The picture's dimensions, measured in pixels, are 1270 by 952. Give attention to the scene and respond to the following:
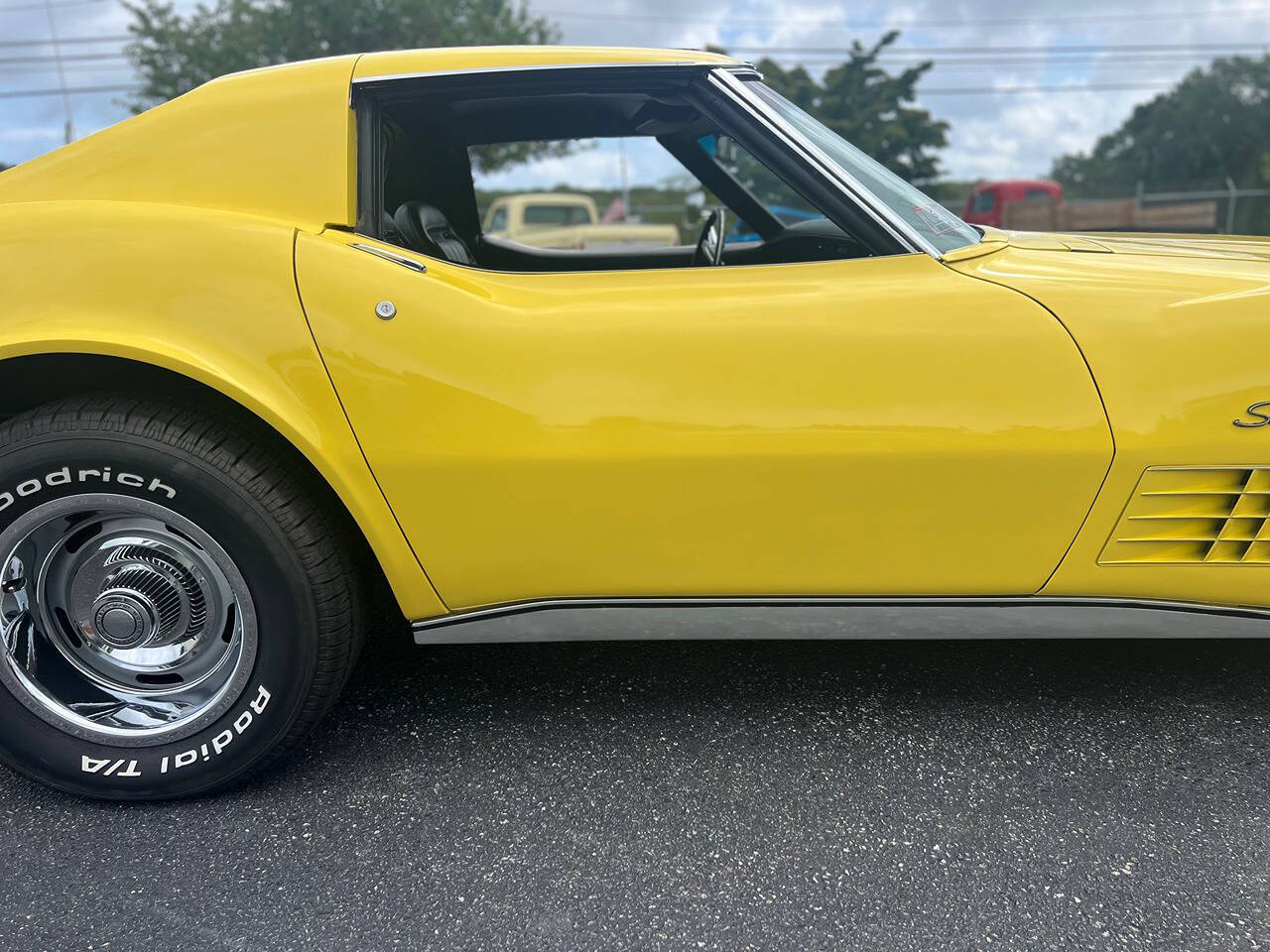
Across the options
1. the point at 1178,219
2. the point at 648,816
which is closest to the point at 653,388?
the point at 648,816

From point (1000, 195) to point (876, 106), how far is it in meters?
8.93

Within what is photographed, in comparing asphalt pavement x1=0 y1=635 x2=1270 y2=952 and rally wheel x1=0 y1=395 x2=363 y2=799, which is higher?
rally wheel x1=0 y1=395 x2=363 y2=799

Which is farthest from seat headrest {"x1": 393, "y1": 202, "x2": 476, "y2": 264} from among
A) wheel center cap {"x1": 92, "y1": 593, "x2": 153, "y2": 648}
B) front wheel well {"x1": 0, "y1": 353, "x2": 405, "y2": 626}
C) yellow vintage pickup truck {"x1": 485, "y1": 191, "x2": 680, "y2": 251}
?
yellow vintage pickup truck {"x1": 485, "y1": 191, "x2": 680, "y2": 251}

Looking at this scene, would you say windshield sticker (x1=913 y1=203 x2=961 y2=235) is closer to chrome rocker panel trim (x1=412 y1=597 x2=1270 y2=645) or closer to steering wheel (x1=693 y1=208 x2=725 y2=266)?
steering wheel (x1=693 y1=208 x2=725 y2=266)

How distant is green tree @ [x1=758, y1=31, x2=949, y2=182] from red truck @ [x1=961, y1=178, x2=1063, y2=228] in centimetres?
462

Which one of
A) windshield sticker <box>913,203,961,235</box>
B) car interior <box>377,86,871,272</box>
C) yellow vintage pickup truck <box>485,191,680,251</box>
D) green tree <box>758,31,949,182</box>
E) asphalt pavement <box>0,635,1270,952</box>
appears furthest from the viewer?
green tree <box>758,31,949,182</box>

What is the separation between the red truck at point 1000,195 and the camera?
21703mm

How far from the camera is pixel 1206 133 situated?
4131cm

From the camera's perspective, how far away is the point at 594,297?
65.0 inches

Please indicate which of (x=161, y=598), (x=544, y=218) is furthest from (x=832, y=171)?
(x=544, y=218)

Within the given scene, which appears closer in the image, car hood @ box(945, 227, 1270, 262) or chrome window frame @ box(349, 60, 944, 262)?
chrome window frame @ box(349, 60, 944, 262)

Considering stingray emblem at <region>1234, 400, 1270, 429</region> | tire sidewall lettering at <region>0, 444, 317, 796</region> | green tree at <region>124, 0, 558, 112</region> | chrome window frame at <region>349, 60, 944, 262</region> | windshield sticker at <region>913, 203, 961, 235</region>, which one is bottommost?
tire sidewall lettering at <region>0, 444, 317, 796</region>

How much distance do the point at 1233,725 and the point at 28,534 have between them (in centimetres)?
263

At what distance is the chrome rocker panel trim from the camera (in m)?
1.72
